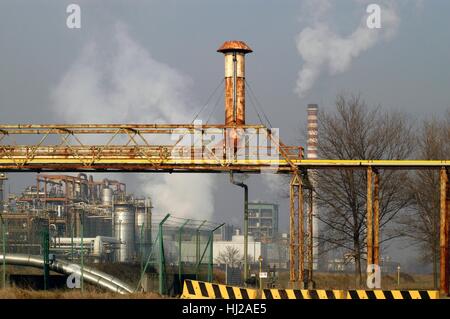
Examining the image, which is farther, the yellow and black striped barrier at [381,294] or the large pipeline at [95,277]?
the large pipeline at [95,277]

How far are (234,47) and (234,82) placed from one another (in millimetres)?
1606

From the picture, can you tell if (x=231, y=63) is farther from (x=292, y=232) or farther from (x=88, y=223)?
(x=88, y=223)

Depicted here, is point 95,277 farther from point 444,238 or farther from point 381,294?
point 381,294

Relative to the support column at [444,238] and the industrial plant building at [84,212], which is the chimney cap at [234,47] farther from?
the industrial plant building at [84,212]

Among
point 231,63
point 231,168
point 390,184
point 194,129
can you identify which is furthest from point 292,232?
point 390,184

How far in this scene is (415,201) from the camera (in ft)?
159

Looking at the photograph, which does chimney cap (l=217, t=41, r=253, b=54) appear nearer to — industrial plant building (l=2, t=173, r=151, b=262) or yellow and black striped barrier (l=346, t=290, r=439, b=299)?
yellow and black striped barrier (l=346, t=290, r=439, b=299)

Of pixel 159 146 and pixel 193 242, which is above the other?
pixel 159 146

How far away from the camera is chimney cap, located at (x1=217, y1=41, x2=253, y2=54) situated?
40469 mm

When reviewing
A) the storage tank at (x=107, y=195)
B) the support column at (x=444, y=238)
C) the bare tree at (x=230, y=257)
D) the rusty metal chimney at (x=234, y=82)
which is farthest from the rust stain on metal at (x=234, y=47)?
the storage tank at (x=107, y=195)

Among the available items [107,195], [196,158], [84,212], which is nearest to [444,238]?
[196,158]

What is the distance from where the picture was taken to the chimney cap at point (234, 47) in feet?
133

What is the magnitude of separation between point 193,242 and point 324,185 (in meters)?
12.2

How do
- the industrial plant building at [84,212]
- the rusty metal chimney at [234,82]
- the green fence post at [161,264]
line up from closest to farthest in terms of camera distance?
the green fence post at [161,264] < the rusty metal chimney at [234,82] < the industrial plant building at [84,212]
